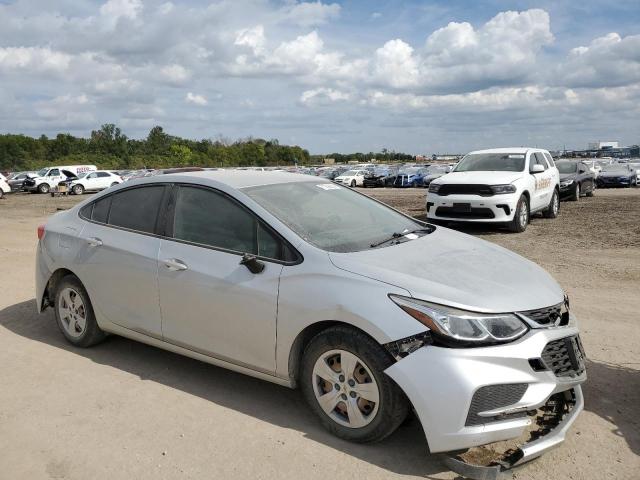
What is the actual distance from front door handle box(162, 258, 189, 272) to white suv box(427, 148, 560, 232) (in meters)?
9.18

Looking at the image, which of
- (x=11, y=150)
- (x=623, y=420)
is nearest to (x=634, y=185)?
(x=623, y=420)

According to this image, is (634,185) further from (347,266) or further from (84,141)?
(84,141)

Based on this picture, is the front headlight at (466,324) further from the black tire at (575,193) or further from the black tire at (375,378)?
the black tire at (575,193)

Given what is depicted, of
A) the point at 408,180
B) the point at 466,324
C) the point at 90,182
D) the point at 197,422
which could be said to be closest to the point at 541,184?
the point at 466,324

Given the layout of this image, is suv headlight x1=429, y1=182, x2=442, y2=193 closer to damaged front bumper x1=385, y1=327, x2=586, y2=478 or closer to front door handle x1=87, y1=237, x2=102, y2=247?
front door handle x1=87, y1=237, x2=102, y2=247

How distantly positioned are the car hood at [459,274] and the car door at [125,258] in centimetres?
166

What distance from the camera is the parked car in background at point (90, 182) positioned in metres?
36.7

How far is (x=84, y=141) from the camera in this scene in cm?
10188

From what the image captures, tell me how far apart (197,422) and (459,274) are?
1948mm

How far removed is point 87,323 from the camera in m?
5.06

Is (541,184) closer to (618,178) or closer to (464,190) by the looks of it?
(464,190)

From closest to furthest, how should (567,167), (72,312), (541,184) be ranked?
(72,312) → (541,184) → (567,167)

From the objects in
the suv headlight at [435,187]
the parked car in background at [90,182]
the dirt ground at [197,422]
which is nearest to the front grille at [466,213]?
the suv headlight at [435,187]

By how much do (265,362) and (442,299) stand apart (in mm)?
1294
